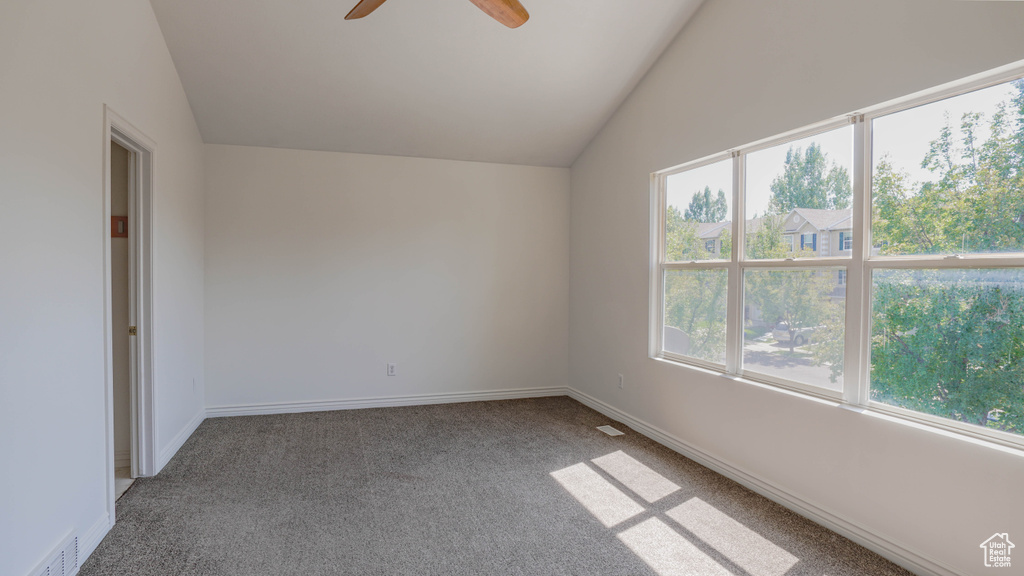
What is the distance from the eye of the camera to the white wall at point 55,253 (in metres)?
1.81

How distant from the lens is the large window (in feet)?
6.63

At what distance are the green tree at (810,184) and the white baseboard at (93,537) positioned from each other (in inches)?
157

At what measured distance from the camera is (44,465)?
6.59ft

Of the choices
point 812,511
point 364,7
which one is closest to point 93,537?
point 364,7

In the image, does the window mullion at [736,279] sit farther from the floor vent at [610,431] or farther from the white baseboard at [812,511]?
the floor vent at [610,431]

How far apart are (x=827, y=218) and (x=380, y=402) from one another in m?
4.00

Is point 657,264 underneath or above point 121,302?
above

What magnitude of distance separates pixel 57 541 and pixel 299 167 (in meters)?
3.38

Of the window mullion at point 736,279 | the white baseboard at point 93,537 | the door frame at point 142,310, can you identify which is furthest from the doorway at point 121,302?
the window mullion at point 736,279

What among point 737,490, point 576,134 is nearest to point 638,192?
point 576,134

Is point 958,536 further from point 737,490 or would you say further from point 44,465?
point 44,465

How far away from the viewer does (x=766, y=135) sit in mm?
2967

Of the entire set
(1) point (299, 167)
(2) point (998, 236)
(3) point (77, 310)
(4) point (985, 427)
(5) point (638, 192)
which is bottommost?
(4) point (985, 427)

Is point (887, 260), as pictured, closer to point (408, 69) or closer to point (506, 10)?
point (506, 10)
